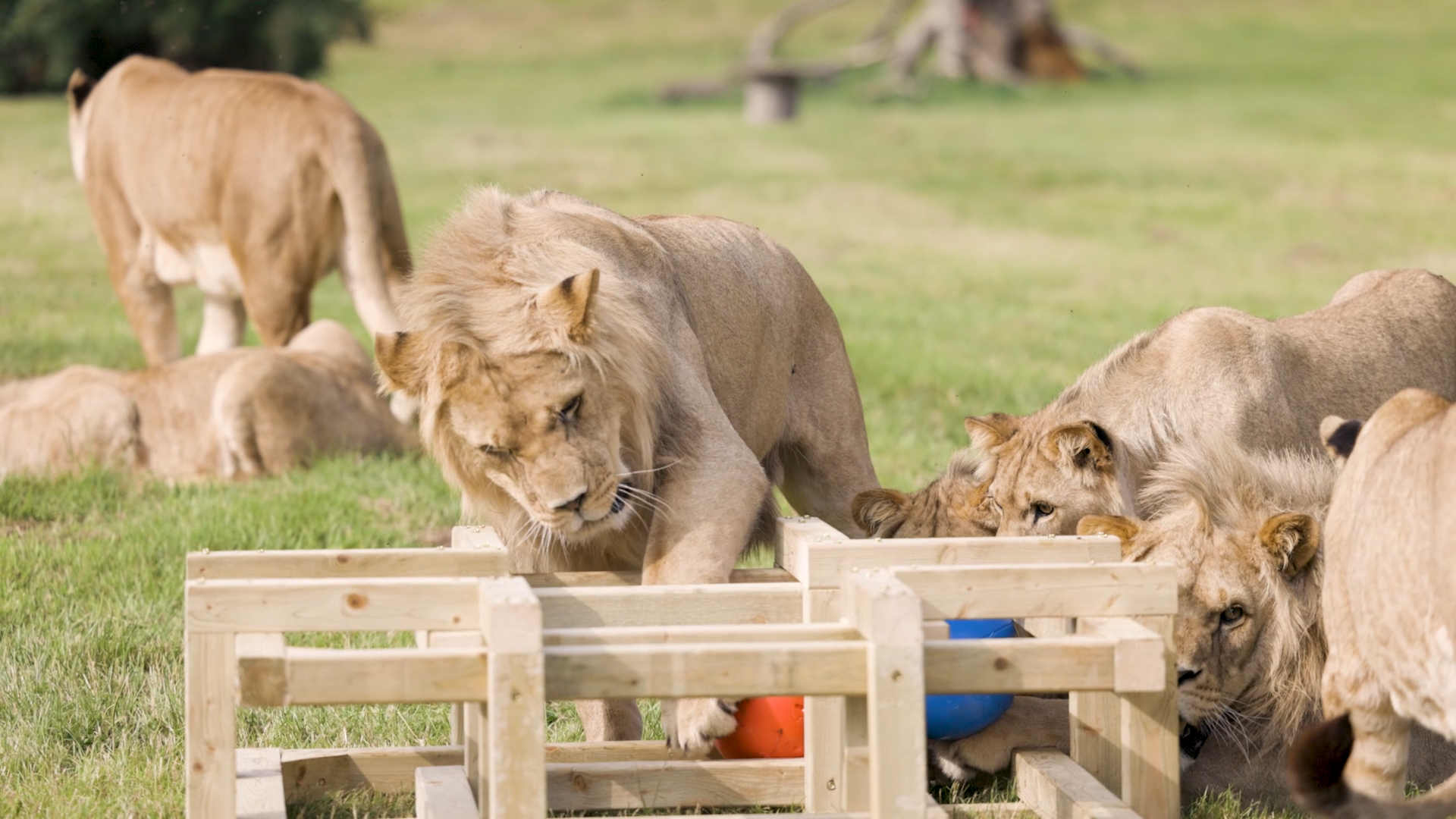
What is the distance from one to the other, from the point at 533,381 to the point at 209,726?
126 centimetres

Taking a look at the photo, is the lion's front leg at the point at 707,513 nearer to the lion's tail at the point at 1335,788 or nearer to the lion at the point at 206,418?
the lion's tail at the point at 1335,788

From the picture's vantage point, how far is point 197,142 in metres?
10.4

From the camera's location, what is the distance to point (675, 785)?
14.4 feet

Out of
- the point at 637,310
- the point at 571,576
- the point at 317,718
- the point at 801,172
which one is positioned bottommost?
the point at 801,172

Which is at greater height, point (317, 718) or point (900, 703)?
point (900, 703)

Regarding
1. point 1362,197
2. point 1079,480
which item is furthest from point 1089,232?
point 1079,480

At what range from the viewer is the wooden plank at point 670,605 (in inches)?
158

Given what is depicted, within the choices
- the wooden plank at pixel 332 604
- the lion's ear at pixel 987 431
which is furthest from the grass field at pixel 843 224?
the lion's ear at pixel 987 431

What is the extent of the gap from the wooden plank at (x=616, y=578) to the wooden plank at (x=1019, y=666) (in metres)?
1.26

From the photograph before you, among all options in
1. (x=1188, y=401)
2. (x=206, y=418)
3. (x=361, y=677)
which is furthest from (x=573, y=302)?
(x=206, y=418)

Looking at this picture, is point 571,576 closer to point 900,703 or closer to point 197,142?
point 900,703

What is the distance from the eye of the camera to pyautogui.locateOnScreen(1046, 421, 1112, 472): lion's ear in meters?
5.38

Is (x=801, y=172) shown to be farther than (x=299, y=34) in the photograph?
No

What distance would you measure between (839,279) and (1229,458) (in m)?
11.5
